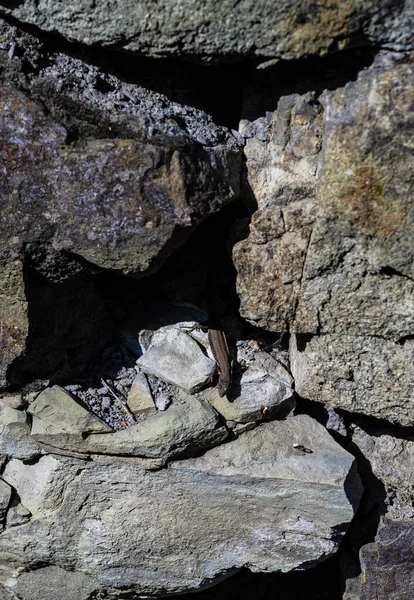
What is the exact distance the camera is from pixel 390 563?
2529 millimetres

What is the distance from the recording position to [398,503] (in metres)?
2.60

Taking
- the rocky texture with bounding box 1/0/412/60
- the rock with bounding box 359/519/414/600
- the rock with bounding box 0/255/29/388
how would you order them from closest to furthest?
the rocky texture with bounding box 1/0/412/60 < the rock with bounding box 0/255/29/388 < the rock with bounding box 359/519/414/600

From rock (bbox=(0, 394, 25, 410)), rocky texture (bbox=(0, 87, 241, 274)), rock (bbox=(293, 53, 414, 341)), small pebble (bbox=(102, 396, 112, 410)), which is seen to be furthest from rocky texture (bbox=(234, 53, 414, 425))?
rock (bbox=(0, 394, 25, 410))

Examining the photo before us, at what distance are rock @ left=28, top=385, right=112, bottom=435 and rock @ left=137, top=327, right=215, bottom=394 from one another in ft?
0.93

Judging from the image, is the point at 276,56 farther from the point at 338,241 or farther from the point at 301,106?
the point at 338,241

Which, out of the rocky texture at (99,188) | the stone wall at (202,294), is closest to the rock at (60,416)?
the stone wall at (202,294)

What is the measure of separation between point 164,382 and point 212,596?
1314 mm

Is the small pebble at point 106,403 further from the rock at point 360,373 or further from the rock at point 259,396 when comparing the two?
the rock at point 360,373

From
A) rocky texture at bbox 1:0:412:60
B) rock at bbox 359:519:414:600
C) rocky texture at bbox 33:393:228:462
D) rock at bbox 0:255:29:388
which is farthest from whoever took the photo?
rock at bbox 359:519:414:600

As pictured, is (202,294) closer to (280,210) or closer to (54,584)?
(280,210)

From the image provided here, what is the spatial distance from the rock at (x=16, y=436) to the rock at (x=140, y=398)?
39 cm

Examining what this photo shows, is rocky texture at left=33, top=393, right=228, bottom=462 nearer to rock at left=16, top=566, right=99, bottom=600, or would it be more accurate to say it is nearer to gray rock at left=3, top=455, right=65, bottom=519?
gray rock at left=3, top=455, right=65, bottom=519

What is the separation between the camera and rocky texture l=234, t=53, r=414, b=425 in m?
1.80

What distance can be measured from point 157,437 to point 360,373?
778 mm
